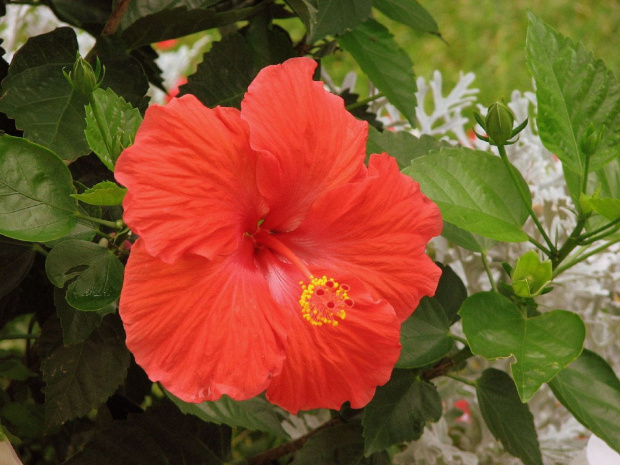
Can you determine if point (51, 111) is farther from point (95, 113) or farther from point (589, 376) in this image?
point (589, 376)

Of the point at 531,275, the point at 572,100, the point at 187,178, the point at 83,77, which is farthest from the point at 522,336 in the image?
the point at 83,77

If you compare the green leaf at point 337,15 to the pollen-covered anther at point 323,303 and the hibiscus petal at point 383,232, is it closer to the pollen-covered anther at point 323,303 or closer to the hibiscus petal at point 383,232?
the hibiscus petal at point 383,232

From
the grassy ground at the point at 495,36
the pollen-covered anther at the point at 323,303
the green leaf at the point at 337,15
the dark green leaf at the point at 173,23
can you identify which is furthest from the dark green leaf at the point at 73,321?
the grassy ground at the point at 495,36

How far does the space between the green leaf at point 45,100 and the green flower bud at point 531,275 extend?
528 millimetres

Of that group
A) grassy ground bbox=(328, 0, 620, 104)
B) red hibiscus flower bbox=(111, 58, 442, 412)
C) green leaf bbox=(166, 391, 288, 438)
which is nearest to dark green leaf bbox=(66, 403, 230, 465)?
green leaf bbox=(166, 391, 288, 438)

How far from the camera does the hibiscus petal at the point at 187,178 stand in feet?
A: 2.17

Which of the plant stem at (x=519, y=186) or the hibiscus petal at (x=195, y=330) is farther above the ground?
the plant stem at (x=519, y=186)

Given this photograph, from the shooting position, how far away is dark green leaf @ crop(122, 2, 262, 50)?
0.90m

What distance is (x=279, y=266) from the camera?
811mm

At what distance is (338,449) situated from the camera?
3.38 ft

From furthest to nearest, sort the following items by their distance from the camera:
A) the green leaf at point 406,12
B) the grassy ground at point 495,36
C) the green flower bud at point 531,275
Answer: the grassy ground at point 495,36, the green leaf at point 406,12, the green flower bud at point 531,275

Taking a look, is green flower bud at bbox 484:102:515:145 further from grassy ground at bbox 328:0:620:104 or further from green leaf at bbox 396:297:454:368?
grassy ground at bbox 328:0:620:104

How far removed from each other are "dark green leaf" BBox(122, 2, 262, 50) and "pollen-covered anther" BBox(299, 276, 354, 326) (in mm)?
380

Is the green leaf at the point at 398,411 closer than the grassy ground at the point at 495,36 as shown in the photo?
Yes
